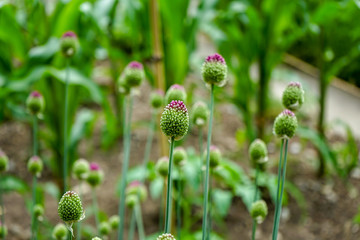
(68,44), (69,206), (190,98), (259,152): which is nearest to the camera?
(69,206)

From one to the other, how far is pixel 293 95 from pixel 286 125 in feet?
0.19

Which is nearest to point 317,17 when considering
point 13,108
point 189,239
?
point 189,239

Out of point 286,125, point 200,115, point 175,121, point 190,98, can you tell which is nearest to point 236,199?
point 190,98

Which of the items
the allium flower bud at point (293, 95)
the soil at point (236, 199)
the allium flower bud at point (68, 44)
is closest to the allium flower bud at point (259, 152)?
the allium flower bud at point (293, 95)

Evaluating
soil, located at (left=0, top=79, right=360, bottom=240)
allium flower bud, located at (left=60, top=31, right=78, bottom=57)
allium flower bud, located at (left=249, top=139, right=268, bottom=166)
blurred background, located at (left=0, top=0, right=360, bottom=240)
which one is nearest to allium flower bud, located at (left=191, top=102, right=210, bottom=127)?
allium flower bud, located at (left=249, top=139, right=268, bottom=166)

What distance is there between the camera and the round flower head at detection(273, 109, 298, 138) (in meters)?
0.53

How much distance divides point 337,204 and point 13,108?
45.4 inches

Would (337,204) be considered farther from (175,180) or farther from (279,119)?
(279,119)

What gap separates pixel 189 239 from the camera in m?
0.92

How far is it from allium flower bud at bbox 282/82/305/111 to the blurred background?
494mm

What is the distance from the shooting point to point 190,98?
5.03ft

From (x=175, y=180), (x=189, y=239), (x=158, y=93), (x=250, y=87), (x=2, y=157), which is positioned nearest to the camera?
(x=2, y=157)

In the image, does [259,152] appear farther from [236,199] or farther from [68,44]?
[236,199]

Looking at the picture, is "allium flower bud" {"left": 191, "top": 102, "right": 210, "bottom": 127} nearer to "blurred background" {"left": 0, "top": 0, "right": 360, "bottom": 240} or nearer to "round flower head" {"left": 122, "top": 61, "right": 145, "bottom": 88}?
"round flower head" {"left": 122, "top": 61, "right": 145, "bottom": 88}
